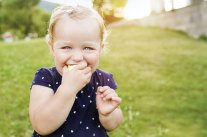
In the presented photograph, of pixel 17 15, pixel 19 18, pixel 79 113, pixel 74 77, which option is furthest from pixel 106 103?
pixel 17 15

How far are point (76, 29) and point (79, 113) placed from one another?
2.13ft

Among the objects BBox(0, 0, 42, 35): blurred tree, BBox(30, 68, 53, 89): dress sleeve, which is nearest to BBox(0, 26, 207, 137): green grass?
BBox(30, 68, 53, 89): dress sleeve

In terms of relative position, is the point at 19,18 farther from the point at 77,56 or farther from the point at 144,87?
the point at 77,56

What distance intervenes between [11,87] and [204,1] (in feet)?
41.5

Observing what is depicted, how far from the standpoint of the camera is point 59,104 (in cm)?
164

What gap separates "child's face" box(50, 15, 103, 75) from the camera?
1.71 meters

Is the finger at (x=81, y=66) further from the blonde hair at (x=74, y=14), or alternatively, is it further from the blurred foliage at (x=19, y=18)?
the blurred foliage at (x=19, y=18)

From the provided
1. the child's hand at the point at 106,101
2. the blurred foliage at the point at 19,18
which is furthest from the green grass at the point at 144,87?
the blurred foliage at the point at 19,18

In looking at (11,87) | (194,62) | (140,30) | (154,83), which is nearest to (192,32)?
(140,30)

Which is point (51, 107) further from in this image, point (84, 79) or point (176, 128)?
point (176, 128)

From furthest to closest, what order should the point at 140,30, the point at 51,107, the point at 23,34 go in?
1. the point at 23,34
2. the point at 140,30
3. the point at 51,107

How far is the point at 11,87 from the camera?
5.43m

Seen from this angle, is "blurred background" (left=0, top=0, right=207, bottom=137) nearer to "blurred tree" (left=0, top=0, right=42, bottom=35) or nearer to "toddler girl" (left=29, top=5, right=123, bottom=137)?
"toddler girl" (left=29, top=5, right=123, bottom=137)

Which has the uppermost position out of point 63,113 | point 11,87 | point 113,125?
point 63,113
